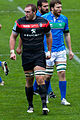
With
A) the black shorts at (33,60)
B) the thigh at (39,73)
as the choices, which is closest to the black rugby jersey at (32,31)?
the black shorts at (33,60)

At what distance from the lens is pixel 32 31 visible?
32.9ft

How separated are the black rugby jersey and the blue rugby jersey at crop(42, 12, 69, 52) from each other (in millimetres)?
995

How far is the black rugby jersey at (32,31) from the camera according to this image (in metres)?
10.1

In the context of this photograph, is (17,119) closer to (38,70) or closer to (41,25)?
(38,70)

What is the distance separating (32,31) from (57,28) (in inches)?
49.5

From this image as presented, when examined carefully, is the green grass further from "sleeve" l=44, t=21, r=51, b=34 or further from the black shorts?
"sleeve" l=44, t=21, r=51, b=34

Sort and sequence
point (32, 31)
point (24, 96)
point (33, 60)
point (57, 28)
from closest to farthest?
point (32, 31), point (33, 60), point (57, 28), point (24, 96)

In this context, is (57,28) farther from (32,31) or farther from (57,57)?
(32,31)

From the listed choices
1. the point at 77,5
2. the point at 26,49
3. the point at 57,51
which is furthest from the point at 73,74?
the point at 77,5

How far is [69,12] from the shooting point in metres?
27.9

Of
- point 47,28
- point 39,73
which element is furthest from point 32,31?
point 39,73

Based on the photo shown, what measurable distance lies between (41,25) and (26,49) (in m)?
0.56

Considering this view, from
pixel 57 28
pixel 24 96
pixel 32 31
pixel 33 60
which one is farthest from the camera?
pixel 24 96

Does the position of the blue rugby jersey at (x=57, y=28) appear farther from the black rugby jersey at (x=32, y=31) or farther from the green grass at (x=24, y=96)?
the green grass at (x=24, y=96)
